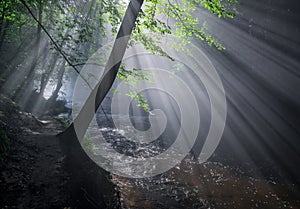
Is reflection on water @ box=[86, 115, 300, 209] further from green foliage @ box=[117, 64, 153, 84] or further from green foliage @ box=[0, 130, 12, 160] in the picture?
green foliage @ box=[117, 64, 153, 84]

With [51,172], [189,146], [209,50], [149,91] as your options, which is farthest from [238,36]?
[149,91]

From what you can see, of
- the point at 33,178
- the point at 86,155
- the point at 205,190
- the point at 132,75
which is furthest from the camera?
the point at 205,190

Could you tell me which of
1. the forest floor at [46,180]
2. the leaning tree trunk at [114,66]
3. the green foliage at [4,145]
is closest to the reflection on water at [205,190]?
the forest floor at [46,180]

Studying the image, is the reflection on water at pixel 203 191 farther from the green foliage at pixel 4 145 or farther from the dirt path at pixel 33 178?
the green foliage at pixel 4 145

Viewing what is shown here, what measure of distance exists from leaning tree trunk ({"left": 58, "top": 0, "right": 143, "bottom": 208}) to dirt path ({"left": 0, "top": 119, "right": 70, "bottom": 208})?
0.31 metres

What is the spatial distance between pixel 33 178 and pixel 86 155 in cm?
215

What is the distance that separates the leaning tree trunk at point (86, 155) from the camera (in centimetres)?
Result: 517

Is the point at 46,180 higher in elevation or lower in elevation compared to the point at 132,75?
lower

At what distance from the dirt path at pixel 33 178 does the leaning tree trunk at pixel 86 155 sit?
31cm

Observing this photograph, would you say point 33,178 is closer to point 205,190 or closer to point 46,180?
point 46,180

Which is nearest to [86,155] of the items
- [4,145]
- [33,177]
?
[33,177]

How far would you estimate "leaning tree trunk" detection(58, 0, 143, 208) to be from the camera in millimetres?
5168

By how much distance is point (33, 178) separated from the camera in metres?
5.27

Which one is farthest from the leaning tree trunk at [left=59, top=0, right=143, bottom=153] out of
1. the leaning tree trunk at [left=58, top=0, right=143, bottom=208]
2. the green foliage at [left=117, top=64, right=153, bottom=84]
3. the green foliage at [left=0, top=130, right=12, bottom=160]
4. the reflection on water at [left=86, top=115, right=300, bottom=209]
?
the reflection on water at [left=86, top=115, right=300, bottom=209]
